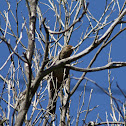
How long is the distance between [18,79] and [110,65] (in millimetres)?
1686

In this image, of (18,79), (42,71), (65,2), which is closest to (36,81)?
(42,71)

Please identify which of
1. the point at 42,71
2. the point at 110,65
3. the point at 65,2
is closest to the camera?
the point at 110,65

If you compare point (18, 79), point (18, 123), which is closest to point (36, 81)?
point (18, 123)

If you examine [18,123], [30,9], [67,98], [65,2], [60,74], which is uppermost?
[65,2]

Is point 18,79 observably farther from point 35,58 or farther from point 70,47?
point 70,47

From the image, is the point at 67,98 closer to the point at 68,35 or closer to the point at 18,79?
the point at 18,79

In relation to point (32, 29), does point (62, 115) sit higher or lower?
lower

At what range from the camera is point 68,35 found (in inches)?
154

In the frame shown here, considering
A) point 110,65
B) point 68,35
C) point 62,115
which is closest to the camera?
point 110,65

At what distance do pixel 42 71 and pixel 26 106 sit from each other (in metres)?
0.33

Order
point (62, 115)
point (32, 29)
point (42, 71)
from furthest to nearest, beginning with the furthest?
point (62, 115) → point (32, 29) → point (42, 71)

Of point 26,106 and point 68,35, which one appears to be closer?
point 26,106

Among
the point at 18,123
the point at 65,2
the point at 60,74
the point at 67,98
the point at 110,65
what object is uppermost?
the point at 65,2

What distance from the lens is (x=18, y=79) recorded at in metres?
3.50
